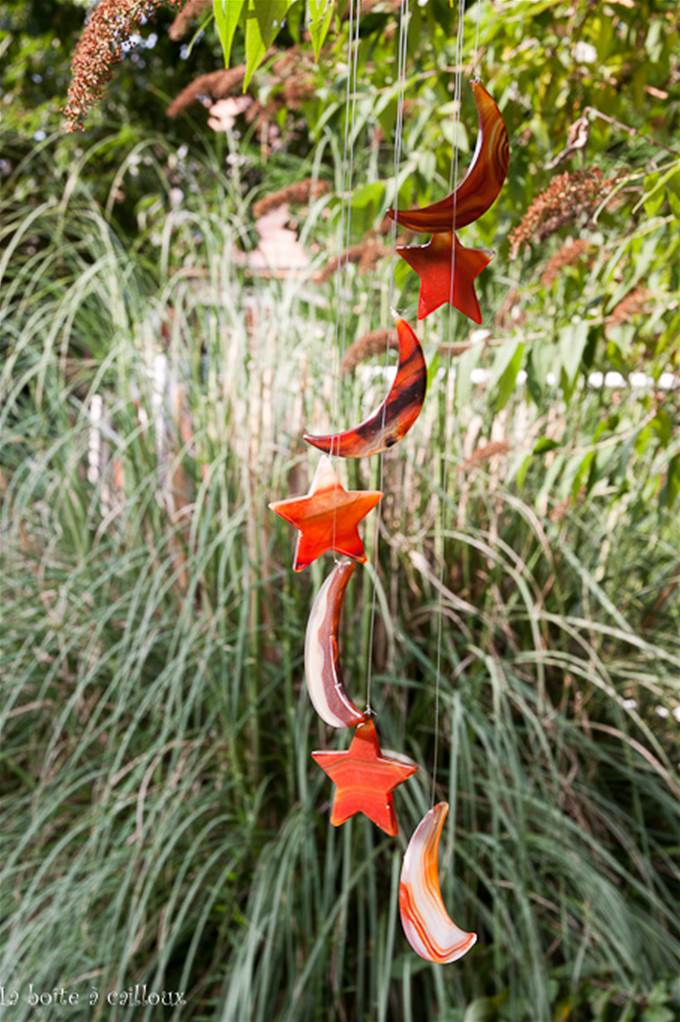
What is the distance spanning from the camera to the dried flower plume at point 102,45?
915mm

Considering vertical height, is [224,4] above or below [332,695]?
above

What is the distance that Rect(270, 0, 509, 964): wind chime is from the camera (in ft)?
2.78

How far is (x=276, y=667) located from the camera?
2.62m

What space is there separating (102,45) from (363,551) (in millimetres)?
423

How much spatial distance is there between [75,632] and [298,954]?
82 cm

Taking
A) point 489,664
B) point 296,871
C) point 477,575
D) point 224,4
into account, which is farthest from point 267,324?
point 224,4

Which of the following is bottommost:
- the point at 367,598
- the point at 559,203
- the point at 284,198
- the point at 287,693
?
the point at 287,693

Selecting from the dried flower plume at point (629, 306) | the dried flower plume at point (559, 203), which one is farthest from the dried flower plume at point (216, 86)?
the dried flower plume at point (559, 203)

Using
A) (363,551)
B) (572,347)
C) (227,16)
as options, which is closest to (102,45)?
(227,16)

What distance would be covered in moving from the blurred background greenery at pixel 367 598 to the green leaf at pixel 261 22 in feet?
2.67

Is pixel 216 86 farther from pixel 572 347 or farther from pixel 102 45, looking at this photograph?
pixel 102 45

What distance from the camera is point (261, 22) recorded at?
0.99 metres

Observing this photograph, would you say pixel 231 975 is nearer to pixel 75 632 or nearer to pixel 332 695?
pixel 75 632

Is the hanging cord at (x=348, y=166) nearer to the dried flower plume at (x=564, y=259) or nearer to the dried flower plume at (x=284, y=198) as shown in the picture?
the dried flower plume at (x=284, y=198)
